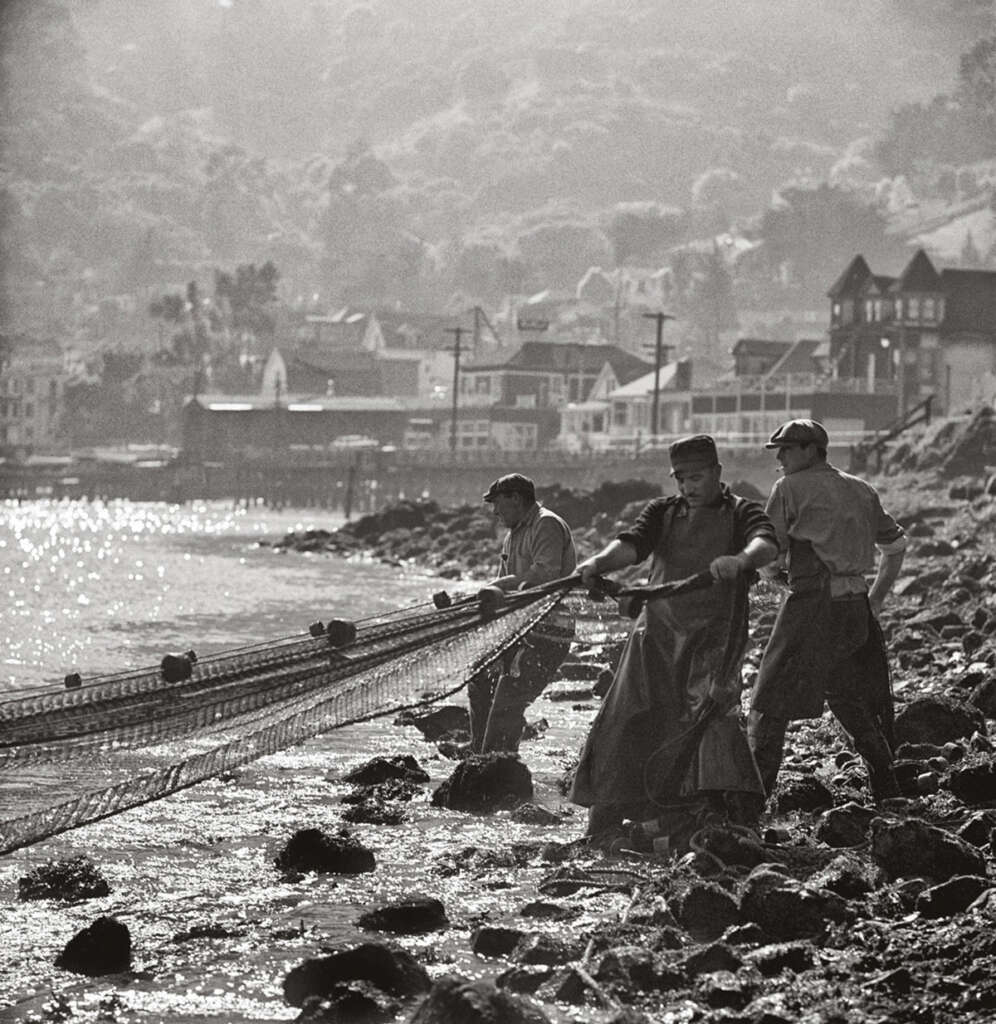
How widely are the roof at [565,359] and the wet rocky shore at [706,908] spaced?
365 ft

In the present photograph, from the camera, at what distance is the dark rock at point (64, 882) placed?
378 inches

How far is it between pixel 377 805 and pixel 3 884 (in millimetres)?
2764

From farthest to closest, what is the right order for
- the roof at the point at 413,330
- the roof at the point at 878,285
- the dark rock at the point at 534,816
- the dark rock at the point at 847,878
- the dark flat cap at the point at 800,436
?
the roof at the point at 413,330 < the roof at the point at 878,285 < the dark rock at the point at 534,816 < the dark flat cap at the point at 800,436 < the dark rock at the point at 847,878

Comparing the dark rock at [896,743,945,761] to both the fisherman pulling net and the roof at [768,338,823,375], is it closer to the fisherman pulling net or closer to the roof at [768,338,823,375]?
the fisherman pulling net

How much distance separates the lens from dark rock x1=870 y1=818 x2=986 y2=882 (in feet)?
27.8

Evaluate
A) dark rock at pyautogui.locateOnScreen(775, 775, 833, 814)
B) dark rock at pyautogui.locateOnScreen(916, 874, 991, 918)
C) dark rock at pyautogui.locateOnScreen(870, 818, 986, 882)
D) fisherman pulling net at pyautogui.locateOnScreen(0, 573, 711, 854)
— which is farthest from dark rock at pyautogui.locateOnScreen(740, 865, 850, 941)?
dark rock at pyautogui.locateOnScreen(775, 775, 833, 814)

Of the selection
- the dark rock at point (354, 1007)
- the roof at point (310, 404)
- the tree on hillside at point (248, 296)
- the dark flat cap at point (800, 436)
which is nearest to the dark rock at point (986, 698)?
the dark flat cap at point (800, 436)

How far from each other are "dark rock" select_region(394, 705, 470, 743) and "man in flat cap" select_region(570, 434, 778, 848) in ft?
20.2

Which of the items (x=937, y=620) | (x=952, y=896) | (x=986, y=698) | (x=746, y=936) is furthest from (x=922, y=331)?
(x=746, y=936)

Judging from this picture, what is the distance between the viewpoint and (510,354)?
127312 millimetres

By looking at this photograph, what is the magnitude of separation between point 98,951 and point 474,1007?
2.27 metres

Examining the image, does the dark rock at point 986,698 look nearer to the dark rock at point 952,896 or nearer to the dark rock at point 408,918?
the dark rock at point 952,896

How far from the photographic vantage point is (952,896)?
7.96 metres

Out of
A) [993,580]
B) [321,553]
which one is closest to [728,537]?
[993,580]
